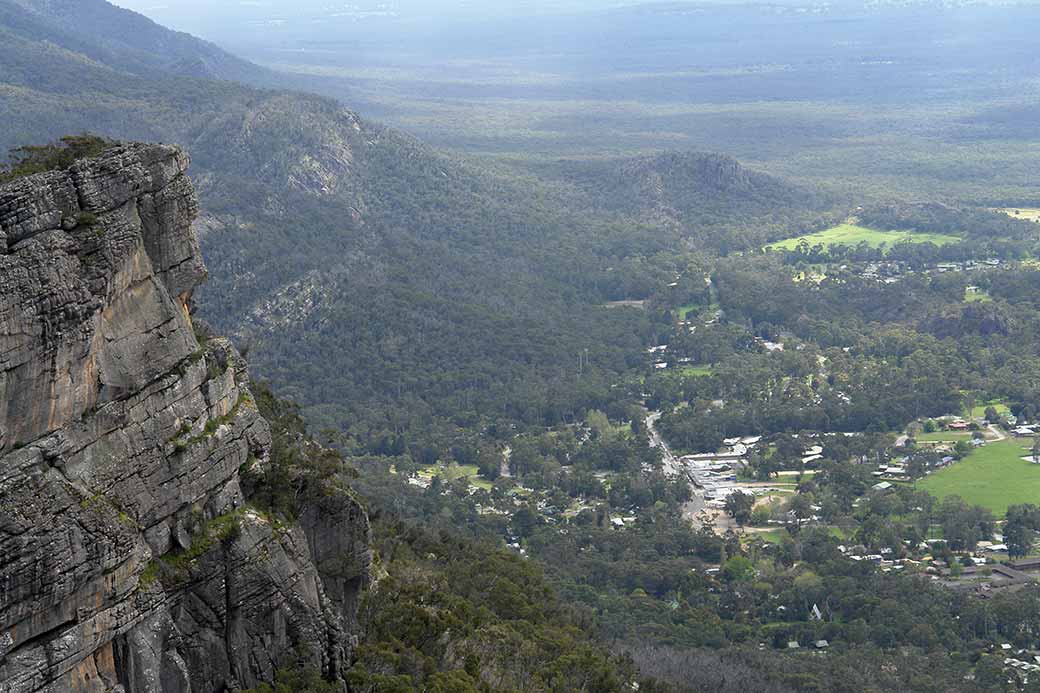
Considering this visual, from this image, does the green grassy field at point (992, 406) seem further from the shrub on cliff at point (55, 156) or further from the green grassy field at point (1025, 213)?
the shrub on cliff at point (55, 156)

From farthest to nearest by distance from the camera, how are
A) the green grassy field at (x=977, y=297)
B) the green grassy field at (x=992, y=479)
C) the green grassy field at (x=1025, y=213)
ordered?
the green grassy field at (x=1025, y=213) < the green grassy field at (x=977, y=297) < the green grassy field at (x=992, y=479)

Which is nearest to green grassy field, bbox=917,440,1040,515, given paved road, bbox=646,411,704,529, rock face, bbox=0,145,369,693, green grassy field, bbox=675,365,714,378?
paved road, bbox=646,411,704,529

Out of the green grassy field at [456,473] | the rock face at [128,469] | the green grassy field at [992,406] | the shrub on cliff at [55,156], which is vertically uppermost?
the shrub on cliff at [55,156]

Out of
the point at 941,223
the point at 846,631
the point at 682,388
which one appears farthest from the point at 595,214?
the point at 846,631

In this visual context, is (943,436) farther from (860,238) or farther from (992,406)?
(860,238)

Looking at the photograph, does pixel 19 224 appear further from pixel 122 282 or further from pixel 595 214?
pixel 595 214

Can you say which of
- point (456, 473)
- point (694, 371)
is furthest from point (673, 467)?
point (694, 371)

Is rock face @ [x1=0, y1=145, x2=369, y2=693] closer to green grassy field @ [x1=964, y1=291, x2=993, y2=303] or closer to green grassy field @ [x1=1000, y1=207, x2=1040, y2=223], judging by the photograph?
green grassy field @ [x1=964, y1=291, x2=993, y2=303]

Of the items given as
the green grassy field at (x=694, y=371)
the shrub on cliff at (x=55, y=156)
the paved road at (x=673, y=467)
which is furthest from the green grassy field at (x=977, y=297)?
the shrub on cliff at (x=55, y=156)
